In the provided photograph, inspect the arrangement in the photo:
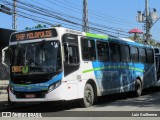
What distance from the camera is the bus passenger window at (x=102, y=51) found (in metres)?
18.0

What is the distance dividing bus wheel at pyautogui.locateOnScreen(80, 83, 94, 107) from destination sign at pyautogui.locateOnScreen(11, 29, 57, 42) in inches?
108

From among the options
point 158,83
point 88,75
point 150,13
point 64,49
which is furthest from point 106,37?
point 150,13

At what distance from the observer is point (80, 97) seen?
16016 millimetres

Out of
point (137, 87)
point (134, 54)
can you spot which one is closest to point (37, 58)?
point (134, 54)

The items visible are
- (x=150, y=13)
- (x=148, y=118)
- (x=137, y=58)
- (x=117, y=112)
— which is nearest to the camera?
(x=148, y=118)

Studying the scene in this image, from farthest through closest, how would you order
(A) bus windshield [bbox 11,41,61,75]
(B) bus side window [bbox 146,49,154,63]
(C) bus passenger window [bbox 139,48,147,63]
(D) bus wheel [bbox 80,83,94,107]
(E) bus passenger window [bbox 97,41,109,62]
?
1. (B) bus side window [bbox 146,49,154,63]
2. (C) bus passenger window [bbox 139,48,147,63]
3. (E) bus passenger window [bbox 97,41,109,62]
4. (D) bus wheel [bbox 80,83,94,107]
5. (A) bus windshield [bbox 11,41,61,75]

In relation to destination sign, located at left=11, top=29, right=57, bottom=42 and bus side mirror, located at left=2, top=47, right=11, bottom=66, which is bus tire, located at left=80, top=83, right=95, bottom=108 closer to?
destination sign, located at left=11, top=29, right=57, bottom=42

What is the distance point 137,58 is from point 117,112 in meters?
8.92

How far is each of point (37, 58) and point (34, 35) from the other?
39.2 inches

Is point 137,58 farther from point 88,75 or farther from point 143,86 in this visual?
point 88,75

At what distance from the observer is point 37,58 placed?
15.2 meters

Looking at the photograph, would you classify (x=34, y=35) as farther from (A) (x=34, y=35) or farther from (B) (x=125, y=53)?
(B) (x=125, y=53)

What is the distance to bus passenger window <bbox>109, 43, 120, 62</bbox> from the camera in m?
19.3

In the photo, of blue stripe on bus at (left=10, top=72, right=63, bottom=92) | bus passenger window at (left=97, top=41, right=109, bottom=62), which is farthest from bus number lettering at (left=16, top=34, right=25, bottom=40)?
bus passenger window at (left=97, top=41, right=109, bottom=62)
